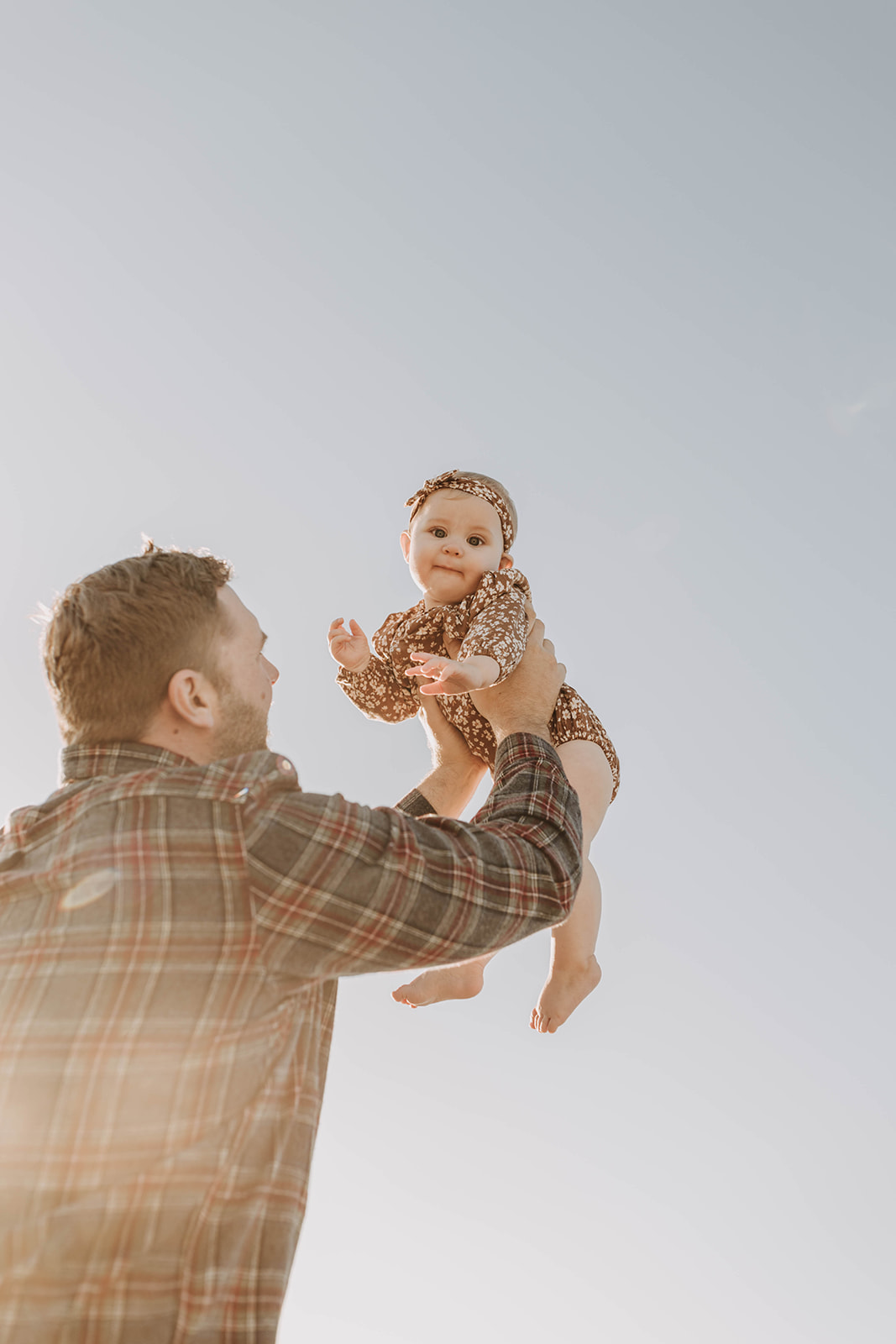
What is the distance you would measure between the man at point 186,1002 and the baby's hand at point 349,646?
1949 millimetres

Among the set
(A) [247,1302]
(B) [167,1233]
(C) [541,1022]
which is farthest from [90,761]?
(C) [541,1022]

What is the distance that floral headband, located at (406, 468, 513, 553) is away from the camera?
4883mm

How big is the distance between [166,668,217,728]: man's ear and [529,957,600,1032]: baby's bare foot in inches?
93.0

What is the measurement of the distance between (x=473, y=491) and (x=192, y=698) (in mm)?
2384

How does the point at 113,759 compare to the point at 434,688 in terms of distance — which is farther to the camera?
the point at 434,688

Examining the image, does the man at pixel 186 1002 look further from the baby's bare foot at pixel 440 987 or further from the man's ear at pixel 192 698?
the baby's bare foot at pixel 440 987

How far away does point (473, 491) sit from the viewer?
16.0 ft

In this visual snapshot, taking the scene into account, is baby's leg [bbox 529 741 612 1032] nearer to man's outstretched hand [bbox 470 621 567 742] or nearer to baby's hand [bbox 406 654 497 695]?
man's outstretched hand [bbox 470 621 567 742]

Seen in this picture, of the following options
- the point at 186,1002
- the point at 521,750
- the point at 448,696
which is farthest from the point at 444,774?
the point at 186,1002

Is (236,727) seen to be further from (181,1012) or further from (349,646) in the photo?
(349,646)

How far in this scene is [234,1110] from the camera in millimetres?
2275

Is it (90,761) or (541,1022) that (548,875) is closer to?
(90,761)

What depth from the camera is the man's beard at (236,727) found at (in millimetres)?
2900

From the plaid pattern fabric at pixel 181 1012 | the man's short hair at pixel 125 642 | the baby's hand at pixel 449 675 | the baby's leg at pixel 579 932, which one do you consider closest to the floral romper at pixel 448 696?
the baby's leg at pixel 579 932
